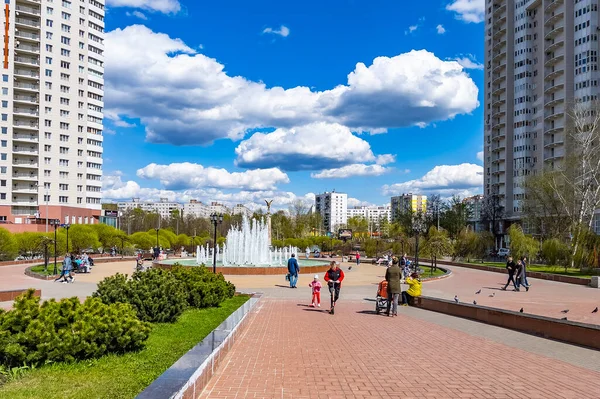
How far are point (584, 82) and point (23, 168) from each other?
73707 millimetres

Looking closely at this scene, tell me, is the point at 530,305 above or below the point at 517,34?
below

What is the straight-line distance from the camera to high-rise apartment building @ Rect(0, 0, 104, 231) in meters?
67.2

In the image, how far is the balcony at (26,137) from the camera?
224 feet

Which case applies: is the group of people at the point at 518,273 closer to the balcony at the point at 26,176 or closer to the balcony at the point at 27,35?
the balcony at the point at 26,176

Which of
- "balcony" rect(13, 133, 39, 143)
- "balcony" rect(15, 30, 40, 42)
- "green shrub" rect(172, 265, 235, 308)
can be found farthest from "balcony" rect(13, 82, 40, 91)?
"green shrub" rect(172, 265, 235, 308)

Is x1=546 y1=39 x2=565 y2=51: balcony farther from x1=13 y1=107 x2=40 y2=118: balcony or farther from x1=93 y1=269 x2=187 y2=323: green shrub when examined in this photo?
x1=13 y1=107 x2=40 y2=118: balcony

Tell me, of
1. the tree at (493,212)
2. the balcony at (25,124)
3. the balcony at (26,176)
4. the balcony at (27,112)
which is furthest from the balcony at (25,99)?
the tree at (493,212)

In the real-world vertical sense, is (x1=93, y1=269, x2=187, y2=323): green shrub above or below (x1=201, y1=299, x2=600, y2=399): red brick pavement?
above

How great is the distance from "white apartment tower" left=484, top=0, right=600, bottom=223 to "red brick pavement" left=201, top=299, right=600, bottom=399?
2091 inches

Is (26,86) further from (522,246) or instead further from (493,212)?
(493,212)

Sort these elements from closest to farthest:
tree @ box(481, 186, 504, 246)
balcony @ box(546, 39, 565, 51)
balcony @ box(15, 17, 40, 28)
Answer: balcony @ box(546, 39, 565, 51) < balcony @ box(15, 17, 40, 28) < tree @ box(481, 186, 504, 246)

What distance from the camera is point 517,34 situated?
73.4 metres

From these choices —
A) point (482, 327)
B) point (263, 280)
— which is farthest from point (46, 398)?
point (263, 280)

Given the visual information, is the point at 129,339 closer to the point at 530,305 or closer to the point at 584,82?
the point at 530,305
